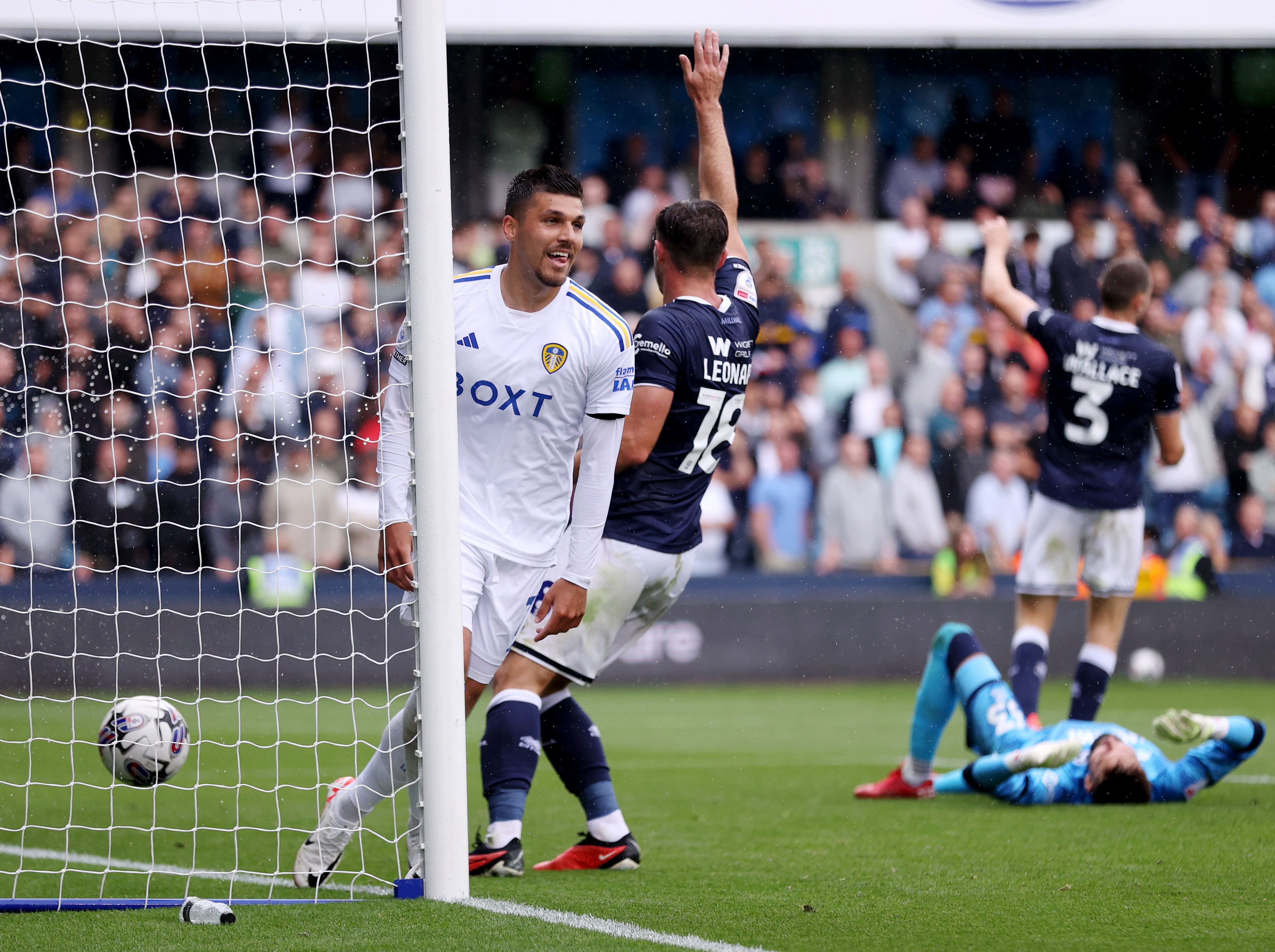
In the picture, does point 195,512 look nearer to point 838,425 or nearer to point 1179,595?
point 838,425

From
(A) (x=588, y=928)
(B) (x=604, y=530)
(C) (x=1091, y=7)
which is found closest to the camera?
(A) (x=588, y=928)

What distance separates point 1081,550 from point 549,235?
161 inches

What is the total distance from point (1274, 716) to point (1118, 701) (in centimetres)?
124

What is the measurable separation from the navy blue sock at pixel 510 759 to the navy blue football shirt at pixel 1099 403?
143 inches

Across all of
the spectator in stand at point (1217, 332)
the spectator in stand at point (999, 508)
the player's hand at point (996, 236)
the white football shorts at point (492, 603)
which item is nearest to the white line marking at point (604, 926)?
the white football shorts at point (492, 603)

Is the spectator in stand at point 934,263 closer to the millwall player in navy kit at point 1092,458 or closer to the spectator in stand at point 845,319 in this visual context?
the spectator in stand at point 845,319

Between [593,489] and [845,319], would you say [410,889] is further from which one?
[845,319]

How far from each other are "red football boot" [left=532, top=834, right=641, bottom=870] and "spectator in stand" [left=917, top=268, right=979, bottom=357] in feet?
34.4

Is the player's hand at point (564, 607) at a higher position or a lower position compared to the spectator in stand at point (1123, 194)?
lower

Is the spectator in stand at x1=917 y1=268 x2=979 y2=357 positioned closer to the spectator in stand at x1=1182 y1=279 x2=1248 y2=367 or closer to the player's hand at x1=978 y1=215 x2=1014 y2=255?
the spectator in stand at x1=1182 y1=279 x2=1248 y2=367

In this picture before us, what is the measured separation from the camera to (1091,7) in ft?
49.5

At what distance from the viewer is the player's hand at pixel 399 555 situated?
4.19m

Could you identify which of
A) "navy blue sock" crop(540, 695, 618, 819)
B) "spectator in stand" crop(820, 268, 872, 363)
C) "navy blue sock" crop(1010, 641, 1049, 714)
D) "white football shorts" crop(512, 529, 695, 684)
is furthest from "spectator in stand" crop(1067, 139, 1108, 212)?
"navy blue sock" crop(540, 695, 618, 819)

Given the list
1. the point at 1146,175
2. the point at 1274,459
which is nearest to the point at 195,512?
the point at 1274,459
